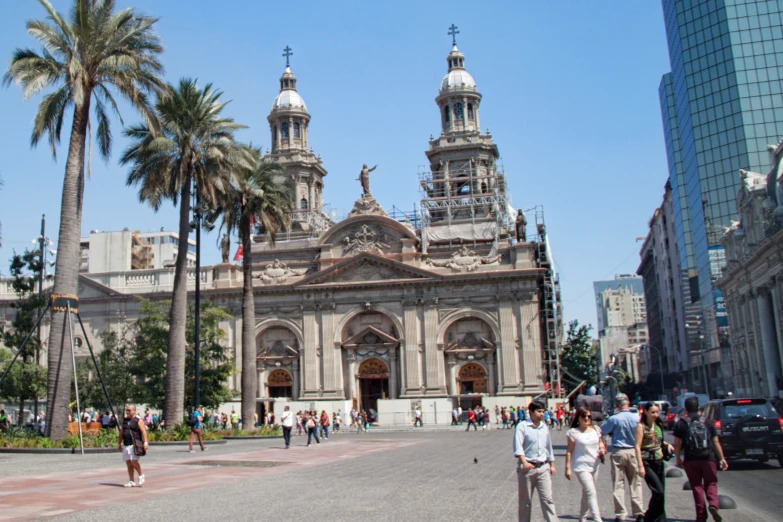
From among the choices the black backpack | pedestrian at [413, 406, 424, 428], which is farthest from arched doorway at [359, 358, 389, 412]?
the black backpack

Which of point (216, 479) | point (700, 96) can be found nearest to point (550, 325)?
point (700, 96)

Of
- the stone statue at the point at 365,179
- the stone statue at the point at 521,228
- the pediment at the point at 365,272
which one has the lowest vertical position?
the pediment at the point at 365,272

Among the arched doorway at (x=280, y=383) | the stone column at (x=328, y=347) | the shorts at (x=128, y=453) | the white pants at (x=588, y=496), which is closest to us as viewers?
the white pants at (x=588, y=496)

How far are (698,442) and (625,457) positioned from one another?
1047 millimetres

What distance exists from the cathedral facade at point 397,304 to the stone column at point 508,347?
0.08m

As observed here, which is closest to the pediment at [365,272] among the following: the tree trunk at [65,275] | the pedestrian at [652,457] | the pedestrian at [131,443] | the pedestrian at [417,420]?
the pedestrian at [417,420]

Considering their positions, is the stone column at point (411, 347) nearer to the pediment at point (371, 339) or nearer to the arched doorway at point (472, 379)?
the pediment at point (371, 339)

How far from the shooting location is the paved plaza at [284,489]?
38.7 feet

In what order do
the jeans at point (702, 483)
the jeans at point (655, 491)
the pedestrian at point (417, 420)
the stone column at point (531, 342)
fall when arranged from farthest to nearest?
the stone column at point (531, 342) → the pedestrian at point (417, 420) → the jeans at point (702, 483) → the jeans at point (655, 491)

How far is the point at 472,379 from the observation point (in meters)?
59.0

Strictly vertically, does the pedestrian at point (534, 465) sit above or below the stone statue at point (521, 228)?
below

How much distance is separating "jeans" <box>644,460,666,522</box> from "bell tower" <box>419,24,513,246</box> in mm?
51904

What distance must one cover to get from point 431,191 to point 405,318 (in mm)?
15134

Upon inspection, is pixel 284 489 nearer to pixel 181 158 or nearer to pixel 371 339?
pixel 181 158
